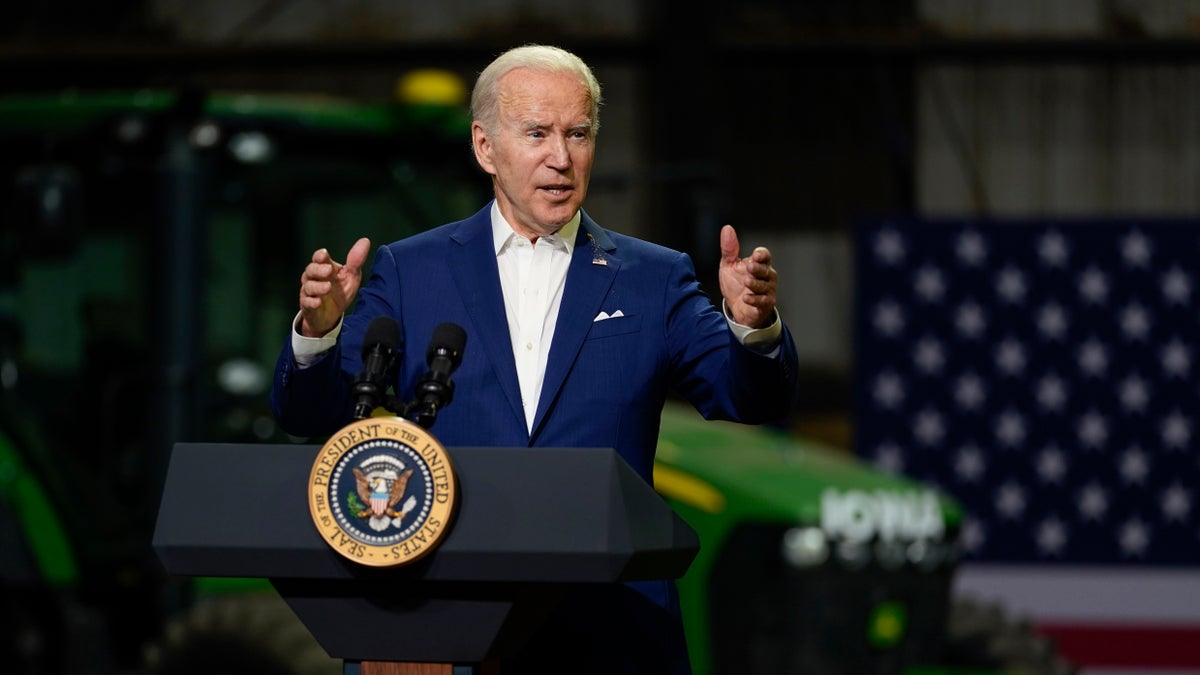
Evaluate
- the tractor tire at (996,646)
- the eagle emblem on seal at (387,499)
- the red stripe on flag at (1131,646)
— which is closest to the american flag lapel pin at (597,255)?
the eagle emblem on seal at (387,499)

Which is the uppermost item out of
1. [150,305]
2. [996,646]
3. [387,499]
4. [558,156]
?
[558,156]

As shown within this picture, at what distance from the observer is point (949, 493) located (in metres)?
9.52

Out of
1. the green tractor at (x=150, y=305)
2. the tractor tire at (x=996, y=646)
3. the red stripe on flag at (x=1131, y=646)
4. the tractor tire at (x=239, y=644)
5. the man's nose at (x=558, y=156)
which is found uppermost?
the man's nose at (x=558, y=156)

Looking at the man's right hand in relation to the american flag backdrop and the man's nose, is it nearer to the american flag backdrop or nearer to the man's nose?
the man's nose

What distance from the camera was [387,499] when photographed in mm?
2023

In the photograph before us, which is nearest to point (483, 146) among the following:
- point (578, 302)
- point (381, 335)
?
point (578, 302)

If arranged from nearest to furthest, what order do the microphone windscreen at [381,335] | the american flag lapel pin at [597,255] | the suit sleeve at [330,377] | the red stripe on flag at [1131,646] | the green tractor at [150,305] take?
the microphone windscreen at [381,335], the suit sleeve at [330,377], the american flag lapel pin at [597,255], the green tractor at [150,305], the red stripe on flag at [1131,646]

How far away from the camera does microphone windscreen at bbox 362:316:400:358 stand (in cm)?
213

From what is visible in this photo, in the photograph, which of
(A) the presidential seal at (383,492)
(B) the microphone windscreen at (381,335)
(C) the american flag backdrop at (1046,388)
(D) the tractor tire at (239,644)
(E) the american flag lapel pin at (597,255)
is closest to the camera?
(A) the presidential seal at (383,492)

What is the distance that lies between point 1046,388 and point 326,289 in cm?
778

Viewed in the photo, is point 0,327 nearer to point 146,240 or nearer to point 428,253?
point 146,240

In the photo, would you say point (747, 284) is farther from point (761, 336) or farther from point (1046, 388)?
point (1046, 388)

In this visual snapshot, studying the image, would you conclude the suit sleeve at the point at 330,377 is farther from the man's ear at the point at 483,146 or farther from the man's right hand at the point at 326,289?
the man's ear at the point at 483,146

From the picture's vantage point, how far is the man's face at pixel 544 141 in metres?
2.27
